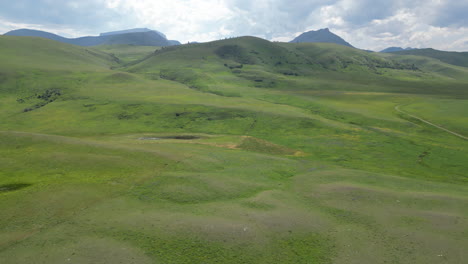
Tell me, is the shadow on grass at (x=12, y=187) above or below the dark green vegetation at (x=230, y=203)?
above

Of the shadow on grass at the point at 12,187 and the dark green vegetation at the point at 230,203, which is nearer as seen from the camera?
the dark green vegetation at the point at 230,203

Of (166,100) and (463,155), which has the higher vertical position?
(166,100)

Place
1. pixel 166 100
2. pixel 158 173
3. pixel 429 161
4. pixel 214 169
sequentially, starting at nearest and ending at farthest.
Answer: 1. pixel 158 173
2. pixel 214 169
3. pixel 429 161
4. pixel 166 100

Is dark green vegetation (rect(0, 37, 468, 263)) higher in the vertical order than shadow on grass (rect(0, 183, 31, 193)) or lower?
lower

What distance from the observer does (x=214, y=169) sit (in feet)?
193

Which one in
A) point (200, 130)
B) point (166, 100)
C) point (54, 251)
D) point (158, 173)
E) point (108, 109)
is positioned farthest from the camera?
point (166, 100)

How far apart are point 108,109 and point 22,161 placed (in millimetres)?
102884

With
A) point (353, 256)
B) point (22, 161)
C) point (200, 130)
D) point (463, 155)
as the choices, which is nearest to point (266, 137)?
point (200, 130)

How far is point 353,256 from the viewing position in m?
29.1

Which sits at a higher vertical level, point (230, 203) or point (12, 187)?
point (12, 187)

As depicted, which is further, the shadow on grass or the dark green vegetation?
the shadow on grass

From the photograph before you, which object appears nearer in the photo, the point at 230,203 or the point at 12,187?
the point at 230,203

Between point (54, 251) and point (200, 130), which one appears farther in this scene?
point (200, 130)

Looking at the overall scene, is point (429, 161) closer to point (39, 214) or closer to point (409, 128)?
point (409, 128)
